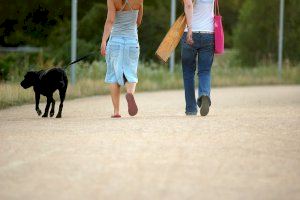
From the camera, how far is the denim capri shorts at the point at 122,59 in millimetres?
14750

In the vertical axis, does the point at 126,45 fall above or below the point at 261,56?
above

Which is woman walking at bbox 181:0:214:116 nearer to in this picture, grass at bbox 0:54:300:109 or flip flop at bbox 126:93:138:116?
flip flop at bbox 126:93:138:116

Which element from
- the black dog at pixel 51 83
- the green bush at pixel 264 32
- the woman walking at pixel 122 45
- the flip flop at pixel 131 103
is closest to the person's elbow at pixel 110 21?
the woman walking at pixel 122 45

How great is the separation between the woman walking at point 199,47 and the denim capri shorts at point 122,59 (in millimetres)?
767

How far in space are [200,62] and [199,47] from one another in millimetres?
253

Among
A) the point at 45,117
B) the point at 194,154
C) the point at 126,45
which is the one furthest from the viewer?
the point at 45,117

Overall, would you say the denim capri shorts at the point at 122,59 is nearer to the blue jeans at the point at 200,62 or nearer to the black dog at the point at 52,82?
the black dog at the point at 52,82

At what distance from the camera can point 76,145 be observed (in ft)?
35.3

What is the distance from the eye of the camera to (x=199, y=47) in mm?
15164

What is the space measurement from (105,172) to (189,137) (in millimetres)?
3101

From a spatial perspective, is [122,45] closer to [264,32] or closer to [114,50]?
[114,50]

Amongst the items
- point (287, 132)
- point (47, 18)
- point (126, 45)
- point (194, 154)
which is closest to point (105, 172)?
point (194, 154)

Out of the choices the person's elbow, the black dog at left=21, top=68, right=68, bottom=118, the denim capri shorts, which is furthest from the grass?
the person's elbow

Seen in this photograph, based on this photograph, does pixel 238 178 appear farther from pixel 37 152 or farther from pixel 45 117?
pixel 45 117
